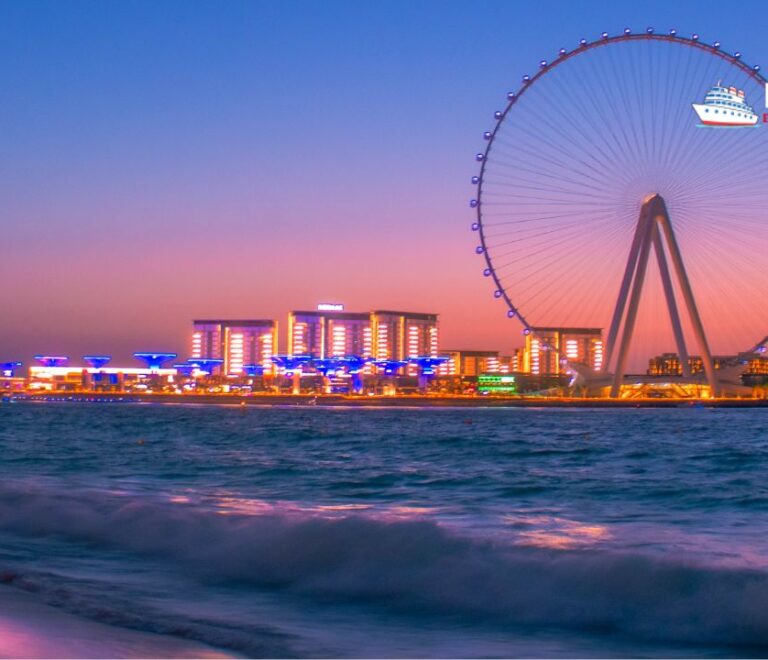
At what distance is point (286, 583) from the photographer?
28.7 ft

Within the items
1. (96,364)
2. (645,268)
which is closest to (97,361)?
(96,364)

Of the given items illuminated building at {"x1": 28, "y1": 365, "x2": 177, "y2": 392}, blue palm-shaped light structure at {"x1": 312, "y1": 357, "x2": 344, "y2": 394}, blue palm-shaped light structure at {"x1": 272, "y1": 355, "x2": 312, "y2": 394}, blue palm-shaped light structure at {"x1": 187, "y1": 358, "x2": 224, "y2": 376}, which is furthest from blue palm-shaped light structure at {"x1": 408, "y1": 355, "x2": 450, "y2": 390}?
illuminated building at {"x1": 28, "y1": 365, "x2": 177, "y2": 392}

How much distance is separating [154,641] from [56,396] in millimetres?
164038

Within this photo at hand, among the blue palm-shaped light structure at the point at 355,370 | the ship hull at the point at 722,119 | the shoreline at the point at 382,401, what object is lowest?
the shoreline at the point at 382,401

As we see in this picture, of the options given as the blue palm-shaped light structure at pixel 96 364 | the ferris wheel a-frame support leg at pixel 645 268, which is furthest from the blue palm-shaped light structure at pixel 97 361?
the ferris wheel a-frame support leg at pixel 645 268

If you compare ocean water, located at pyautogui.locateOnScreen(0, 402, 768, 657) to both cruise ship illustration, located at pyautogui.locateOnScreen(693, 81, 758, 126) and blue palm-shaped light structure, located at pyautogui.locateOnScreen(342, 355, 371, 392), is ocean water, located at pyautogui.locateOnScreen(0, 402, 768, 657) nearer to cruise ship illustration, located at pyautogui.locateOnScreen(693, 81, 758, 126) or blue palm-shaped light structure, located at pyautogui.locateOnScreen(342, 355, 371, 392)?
cruise ship illustration, located at pyautogui.locateOnScreen(693, 81, 758, 126)

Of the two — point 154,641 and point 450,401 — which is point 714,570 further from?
point 450,401

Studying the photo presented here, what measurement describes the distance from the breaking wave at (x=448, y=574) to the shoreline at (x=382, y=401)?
88632 mm

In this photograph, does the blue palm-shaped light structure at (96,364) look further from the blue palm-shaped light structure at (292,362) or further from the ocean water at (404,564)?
the ocean water at (404,564)

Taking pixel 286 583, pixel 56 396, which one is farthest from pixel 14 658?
pixel 56 396

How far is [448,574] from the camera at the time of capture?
28.3 ft

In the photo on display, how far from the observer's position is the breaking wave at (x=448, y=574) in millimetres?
7434

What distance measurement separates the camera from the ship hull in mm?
58737

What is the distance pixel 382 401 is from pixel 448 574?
131 m
